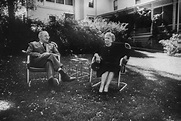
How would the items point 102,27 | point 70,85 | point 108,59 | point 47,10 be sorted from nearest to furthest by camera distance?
1. point 108,59
2. point 70,85
3. point 102,27
4. point 47,10

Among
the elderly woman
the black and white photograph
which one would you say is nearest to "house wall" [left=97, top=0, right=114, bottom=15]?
the black and white photograph

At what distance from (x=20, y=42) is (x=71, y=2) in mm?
→ 16531

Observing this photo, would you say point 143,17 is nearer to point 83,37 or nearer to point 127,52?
point 83,37

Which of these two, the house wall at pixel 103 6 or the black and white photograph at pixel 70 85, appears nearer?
the black and white photograph at pixel 70 85

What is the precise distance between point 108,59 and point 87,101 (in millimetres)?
1162

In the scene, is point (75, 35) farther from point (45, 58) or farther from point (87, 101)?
point (87, 101)

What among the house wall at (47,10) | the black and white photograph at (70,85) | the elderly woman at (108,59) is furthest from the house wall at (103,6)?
the elderly woman at (108,59)

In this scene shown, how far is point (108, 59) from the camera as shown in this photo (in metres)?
4.43

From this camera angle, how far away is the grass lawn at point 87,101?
3291 mm

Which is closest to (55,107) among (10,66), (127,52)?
(127,52)

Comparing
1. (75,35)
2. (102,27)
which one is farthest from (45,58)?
(102,27)

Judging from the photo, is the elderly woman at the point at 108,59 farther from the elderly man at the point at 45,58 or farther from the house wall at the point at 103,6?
the house wall at the point at 103,6

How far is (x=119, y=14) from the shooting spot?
20922 millimetres

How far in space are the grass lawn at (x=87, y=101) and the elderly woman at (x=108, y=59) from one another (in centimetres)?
40
